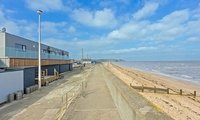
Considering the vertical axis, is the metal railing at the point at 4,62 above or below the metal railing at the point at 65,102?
above

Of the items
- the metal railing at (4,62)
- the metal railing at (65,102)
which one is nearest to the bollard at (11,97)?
the metal railing at (65,102)

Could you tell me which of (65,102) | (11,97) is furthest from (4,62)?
(65,102)

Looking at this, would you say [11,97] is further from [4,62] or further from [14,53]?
[14,53]

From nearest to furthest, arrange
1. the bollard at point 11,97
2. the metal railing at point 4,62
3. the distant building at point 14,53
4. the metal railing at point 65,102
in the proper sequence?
the metal railing at point 65,102, the bollard at point 11,97, the metal railing at point 4,62, the distant building at point 14,53

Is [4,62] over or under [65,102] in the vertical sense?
over

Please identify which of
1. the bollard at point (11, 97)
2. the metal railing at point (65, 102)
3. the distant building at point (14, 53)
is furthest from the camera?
the distant building at point (14, 53)

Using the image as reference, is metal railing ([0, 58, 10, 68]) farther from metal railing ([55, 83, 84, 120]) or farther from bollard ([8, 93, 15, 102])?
metal railing ([55, 83, 84, 120])

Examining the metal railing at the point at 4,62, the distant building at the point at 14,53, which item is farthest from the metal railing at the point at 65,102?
the distant building at the point at 14,53

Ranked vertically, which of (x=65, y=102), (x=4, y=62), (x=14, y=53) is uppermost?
(x=14, y=53)

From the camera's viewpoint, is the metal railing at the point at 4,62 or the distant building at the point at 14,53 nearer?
the metal railing at the point at 4,62

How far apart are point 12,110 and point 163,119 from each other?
11.2 m

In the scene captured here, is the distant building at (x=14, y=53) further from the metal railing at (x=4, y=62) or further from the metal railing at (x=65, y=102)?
the metal railing at (x=65, y=102)

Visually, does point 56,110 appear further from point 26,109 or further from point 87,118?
point 87,118

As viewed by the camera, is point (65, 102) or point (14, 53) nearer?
point (65, 102)
